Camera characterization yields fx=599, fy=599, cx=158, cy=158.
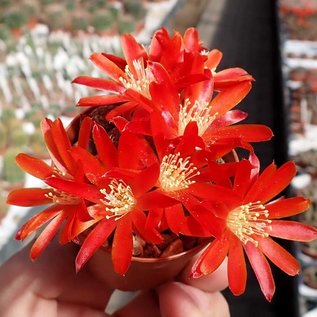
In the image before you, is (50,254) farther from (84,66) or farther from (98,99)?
(84,66)

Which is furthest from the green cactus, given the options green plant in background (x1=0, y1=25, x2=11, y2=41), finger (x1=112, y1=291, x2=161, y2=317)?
finger (x1=112, y1=291, x2=161, y2=317)

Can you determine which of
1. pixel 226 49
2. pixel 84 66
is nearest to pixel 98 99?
pixel 84 66

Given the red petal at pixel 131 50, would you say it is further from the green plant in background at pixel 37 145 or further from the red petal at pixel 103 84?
the green plant in background at pixel 37 145

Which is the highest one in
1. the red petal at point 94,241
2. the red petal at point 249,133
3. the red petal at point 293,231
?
the red petal at point 249,133

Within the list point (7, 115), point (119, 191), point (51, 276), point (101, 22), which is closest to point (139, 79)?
point (119, 191)

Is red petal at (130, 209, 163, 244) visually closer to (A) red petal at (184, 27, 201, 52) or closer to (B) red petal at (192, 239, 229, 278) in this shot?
(B) red petal at (192, 239, 229, 278)

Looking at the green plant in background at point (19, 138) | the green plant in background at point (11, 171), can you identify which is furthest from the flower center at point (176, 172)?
the green plant in background at point (19, 138)
